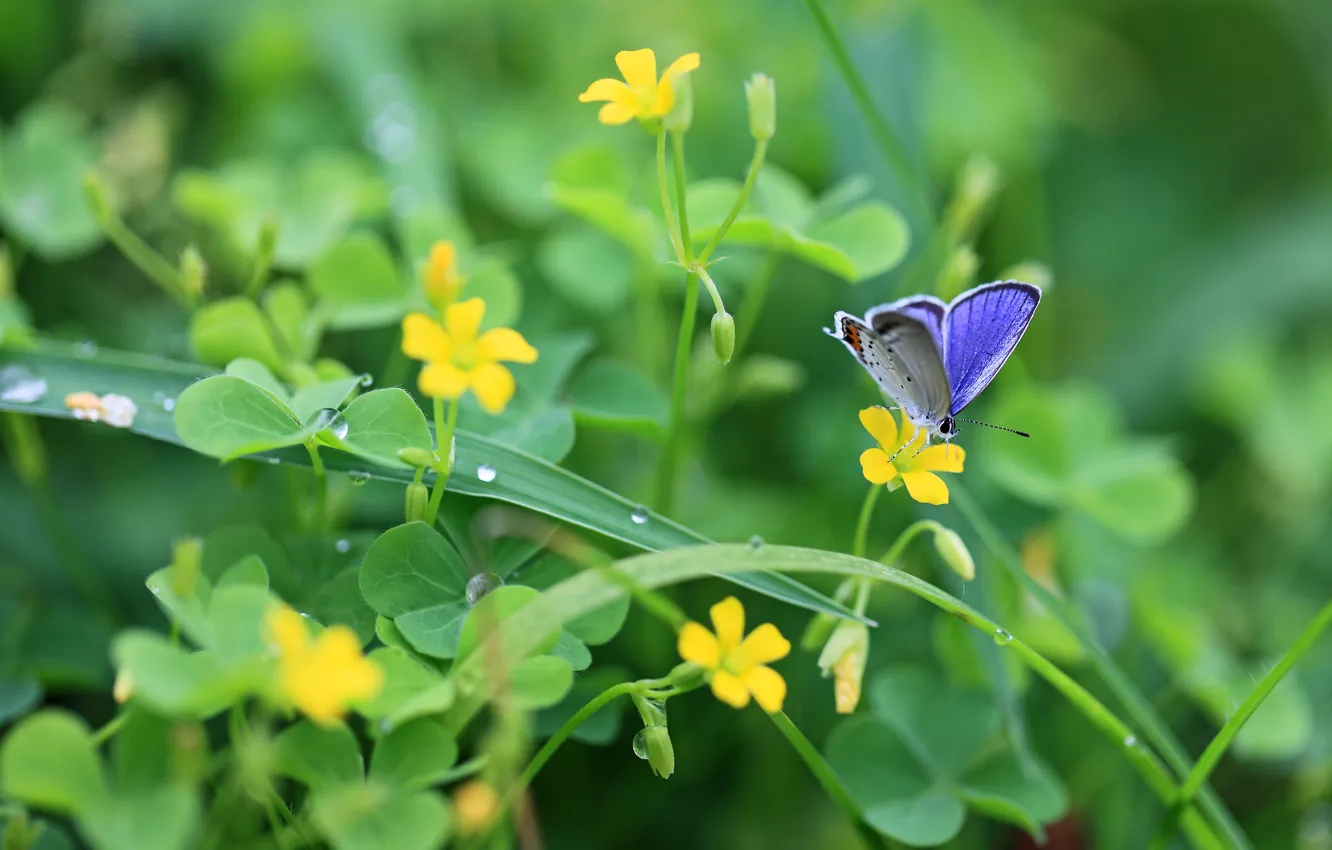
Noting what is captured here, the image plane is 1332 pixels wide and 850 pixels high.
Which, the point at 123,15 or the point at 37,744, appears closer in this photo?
the point at 37,744

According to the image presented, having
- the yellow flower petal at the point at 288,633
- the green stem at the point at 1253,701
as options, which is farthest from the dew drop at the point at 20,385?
the green stem at the point at 1253,701

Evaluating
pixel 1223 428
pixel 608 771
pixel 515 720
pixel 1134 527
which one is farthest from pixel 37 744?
pixel 1223 428

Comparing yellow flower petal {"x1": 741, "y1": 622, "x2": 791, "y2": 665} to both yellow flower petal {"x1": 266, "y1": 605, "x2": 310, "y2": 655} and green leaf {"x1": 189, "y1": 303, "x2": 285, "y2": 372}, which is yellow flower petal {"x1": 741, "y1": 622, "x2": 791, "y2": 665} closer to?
yellow flower petal {"x1": 266, "y1": 605, "x2": 310, "y2": 655}

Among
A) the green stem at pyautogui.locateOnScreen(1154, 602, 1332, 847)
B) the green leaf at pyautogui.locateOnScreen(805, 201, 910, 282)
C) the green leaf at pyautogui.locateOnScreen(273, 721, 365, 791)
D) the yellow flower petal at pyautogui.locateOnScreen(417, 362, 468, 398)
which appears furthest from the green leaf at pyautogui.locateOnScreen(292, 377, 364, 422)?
the green stem at pyautogui.locateOnScreen(1154, 602, 1332, 847)

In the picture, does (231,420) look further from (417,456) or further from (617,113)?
(617,113)

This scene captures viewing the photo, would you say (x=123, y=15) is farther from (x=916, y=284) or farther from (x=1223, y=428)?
(x=1223, y=428)

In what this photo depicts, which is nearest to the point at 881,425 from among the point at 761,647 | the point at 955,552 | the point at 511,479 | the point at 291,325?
the point at 955,552
